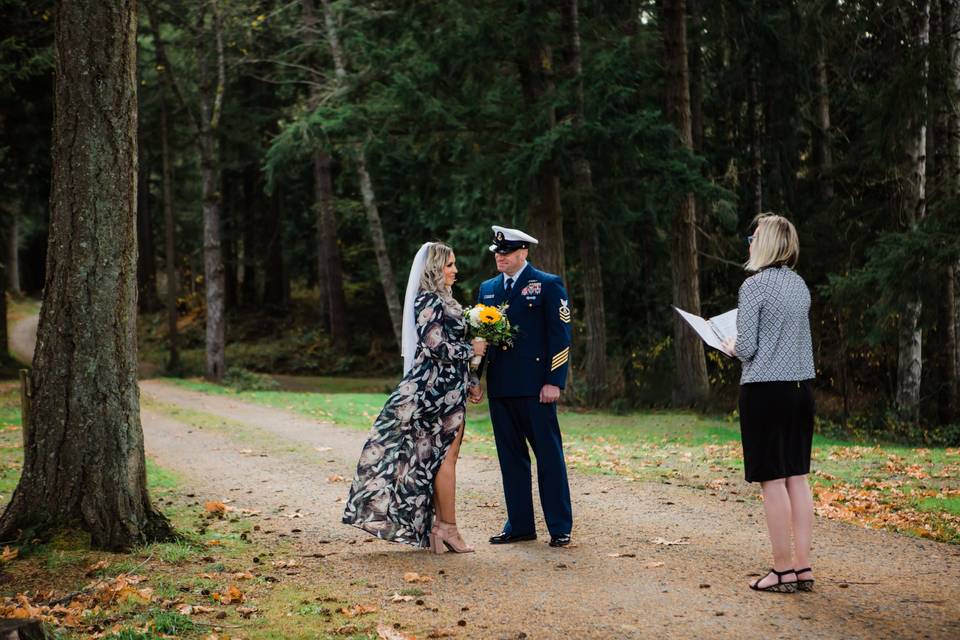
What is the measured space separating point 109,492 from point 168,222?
2255cm

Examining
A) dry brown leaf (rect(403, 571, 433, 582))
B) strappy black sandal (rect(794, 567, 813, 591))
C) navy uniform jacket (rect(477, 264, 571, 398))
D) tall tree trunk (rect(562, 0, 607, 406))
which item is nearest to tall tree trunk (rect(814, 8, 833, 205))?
tall tree trunk (rect(562, 0, 607, 406))

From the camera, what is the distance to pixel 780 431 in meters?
5.69

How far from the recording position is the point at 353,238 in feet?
122

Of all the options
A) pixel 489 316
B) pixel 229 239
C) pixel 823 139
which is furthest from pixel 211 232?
pixel 489 316

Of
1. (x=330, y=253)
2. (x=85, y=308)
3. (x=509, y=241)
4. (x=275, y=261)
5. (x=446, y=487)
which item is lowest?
(x=446, y=487)

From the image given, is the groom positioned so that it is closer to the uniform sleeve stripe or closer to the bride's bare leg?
the uniform sleeve stripe

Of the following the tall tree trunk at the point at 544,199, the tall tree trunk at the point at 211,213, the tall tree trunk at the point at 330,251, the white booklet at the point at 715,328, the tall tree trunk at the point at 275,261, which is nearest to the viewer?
the white booklet at the point at 715,328

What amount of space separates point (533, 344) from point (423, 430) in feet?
3.36

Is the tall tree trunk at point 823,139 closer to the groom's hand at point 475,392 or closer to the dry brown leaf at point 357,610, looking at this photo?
the groom's hand at point 475,392

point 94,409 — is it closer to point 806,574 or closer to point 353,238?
point 806,574

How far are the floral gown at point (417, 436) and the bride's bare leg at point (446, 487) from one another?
4 centimetres

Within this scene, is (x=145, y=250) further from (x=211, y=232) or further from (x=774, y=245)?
(x=774, y=245)

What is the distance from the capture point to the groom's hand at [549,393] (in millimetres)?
6992

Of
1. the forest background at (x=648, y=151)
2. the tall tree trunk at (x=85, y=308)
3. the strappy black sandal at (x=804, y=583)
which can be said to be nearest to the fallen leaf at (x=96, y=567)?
the tall tree trunk at (x=85, y=308)
